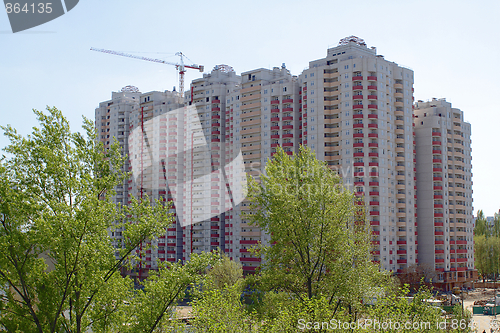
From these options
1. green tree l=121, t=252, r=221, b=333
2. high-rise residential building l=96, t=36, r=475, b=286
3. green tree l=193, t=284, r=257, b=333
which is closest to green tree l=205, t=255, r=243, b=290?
high-rise residential building l=96, t=36, r=475, b=286

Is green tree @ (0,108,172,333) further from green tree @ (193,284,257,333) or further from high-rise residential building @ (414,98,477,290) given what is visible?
high-rise residential building @ (414,98,477,290)

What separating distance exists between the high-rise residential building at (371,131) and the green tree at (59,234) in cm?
7195

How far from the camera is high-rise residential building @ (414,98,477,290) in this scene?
98.6 metres

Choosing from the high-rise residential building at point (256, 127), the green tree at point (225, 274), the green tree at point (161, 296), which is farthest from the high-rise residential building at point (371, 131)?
the green tree at point (161, 296)

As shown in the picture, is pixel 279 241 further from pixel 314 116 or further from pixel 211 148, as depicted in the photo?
pixel 211 148

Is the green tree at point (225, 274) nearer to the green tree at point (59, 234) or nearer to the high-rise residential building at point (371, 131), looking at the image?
the high-rise residential building at point (371, 131)

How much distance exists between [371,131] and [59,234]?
79527 millimetres

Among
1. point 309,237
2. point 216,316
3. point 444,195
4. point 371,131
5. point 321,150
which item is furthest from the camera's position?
point 444,195

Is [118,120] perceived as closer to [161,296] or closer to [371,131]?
[371,131]

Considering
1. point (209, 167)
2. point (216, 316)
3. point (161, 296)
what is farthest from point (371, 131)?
point (161, 296)

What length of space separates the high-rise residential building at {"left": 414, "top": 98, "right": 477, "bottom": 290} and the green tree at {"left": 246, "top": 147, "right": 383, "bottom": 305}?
74.0m

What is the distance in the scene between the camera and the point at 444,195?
103m

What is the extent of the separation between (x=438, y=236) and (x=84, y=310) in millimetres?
94473

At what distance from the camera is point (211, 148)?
386 ft
